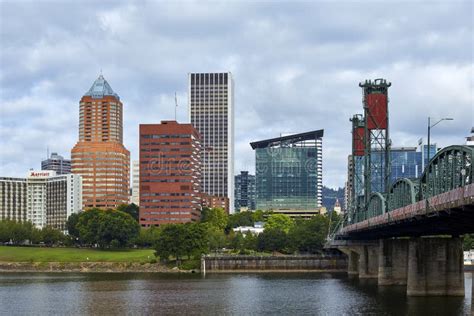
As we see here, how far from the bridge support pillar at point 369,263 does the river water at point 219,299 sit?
55.7 ft

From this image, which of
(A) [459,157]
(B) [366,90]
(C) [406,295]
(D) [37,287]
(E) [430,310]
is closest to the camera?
(A) [459,157]

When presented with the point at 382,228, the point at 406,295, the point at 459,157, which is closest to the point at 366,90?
the point at 382,228

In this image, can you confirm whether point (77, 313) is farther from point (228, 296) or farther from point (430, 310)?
point (430, 310)

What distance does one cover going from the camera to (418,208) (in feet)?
341

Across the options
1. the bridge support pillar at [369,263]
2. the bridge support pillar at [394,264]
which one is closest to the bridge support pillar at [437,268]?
the bridge support pillar at [394,264]

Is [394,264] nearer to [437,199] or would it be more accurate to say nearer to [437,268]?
[437,268]

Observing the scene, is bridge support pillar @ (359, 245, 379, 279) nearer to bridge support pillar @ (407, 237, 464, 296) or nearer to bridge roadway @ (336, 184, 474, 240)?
bridge roadway @ (336, 184, 474, 240)

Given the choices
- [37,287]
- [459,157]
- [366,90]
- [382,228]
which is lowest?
[37,287]

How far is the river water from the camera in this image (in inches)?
4200

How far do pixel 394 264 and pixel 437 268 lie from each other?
32.5 meters

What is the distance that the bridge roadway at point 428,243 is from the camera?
301 feet

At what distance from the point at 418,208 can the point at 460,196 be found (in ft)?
63.4

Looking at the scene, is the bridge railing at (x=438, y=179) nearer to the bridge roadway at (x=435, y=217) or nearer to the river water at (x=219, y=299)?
the bridge roadway at (x=435, y=217)

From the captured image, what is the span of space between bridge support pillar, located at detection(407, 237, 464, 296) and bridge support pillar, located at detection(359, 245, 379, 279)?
2350 inches
